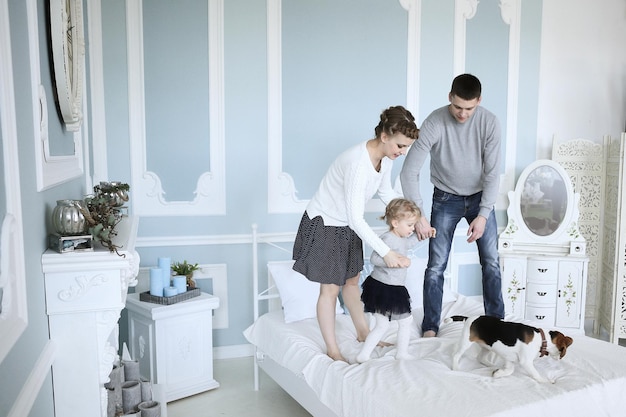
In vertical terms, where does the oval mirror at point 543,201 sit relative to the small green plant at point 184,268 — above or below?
above

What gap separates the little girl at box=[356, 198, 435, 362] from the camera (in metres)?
2.56

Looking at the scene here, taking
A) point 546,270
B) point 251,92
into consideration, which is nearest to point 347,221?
point 251,92

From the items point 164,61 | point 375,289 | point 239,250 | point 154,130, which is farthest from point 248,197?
point 375,289

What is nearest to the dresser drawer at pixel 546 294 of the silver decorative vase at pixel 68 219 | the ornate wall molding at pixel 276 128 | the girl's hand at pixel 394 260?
the ornate wall molding at pixel 276 128

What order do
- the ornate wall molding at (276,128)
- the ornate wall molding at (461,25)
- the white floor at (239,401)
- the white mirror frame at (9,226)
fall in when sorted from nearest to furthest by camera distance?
the white mirror frame at (9,226) < the white floor at (239,401) < the ornate wall molding at (276,128) < the ornate wall molding at (461,25)

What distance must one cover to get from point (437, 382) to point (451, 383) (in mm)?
52

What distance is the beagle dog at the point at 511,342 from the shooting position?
226cm

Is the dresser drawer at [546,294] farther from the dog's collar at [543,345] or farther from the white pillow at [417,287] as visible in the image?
Result: the dog's collar at [543,345]

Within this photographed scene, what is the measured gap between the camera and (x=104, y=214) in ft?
7.40

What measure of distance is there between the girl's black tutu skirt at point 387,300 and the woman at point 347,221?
0.48ft

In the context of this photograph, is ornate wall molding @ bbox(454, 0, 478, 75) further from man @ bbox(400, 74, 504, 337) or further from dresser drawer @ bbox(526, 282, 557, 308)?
dresser drawer @ bbox(526, 282, 557, 308)

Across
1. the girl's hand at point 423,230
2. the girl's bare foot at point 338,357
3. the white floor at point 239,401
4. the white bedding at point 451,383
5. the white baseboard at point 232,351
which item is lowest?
the white floor at point 239,401

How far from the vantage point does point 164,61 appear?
3.72m

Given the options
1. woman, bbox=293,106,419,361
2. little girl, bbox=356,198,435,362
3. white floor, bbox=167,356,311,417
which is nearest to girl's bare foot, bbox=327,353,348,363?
woman, bbox=293,106,419,361
